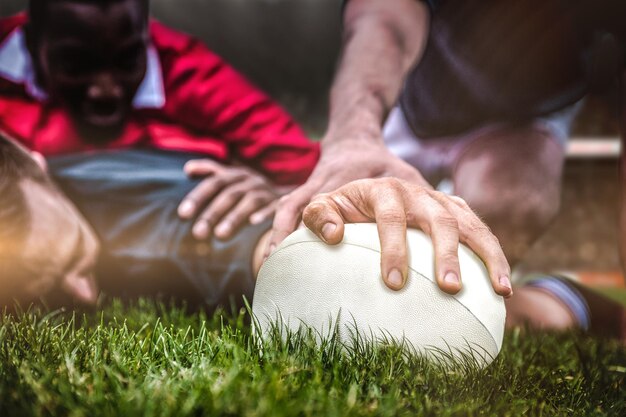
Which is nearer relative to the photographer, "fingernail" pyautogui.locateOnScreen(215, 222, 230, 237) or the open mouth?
"fingernail" pyautogui.locateOnScreen(215, 222, 230, 237)

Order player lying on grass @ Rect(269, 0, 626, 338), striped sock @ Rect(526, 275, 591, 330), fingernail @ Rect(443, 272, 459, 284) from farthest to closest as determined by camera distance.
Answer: striped sock @ Rect(526, 275, 591, 330) → player lying on grass @ Rect(269, 0, 626, 338) → fingernail @ Rect(443, 272, 459, 284)

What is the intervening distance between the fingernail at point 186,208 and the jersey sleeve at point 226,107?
261 mm

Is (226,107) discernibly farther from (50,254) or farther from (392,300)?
(392,300)

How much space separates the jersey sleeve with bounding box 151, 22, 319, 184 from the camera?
239 cm

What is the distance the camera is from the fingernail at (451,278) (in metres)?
1.38

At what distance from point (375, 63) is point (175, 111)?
0.85 m

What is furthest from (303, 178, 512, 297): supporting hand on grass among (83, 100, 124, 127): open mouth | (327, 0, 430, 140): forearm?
(83, 100, 124, 127): open mouth

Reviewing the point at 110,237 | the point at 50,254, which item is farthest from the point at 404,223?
the point at 50,254

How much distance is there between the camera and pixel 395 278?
4.60 ft

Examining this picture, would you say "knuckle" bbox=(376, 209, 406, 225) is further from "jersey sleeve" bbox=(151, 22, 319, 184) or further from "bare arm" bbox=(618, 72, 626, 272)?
"bare arm" bbox=(618, 72, 626, 272)

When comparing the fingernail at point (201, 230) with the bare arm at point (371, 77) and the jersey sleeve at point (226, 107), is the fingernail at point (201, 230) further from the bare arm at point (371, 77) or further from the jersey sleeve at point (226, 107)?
the bare arm at point (371, 77)

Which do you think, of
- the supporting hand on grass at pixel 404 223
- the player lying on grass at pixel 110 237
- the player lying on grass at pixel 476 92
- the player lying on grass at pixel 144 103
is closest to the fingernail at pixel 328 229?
the supporting hand on grass at pixel 404 223

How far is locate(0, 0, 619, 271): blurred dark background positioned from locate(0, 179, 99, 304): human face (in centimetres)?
80

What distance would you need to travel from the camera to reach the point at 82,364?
55.3 inches
